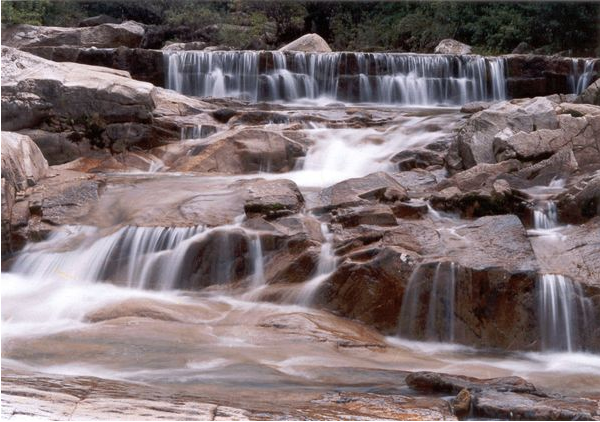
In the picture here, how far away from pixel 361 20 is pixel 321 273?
20643 millimetres

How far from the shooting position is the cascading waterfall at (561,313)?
7281 mm

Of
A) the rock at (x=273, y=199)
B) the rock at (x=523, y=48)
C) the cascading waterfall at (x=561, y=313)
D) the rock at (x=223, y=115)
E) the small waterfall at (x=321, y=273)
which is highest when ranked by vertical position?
Answer: the rock at (x=523, y=48)

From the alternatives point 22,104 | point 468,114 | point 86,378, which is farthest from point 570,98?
point 86,378

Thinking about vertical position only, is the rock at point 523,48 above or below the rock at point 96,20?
below

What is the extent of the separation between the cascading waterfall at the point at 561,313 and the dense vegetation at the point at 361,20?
15768mm

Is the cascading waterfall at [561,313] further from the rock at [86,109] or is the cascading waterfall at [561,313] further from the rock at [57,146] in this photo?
the rock at [57,146]

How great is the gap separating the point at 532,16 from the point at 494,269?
16.8 meters

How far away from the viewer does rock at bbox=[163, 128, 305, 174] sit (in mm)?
11938

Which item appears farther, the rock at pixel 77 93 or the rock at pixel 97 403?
the rock at pixel 77 93

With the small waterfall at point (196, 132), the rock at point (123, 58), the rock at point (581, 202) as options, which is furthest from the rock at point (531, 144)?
the rock at point (123, 58)

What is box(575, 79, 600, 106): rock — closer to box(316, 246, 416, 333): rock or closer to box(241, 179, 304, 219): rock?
box(241, 179, 304, 219): rock

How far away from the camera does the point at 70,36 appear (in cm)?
2259

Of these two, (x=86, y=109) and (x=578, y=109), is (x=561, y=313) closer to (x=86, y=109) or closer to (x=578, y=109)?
(x=578, y=109)

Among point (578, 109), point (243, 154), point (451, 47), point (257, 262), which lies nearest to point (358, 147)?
point (243, 154)
